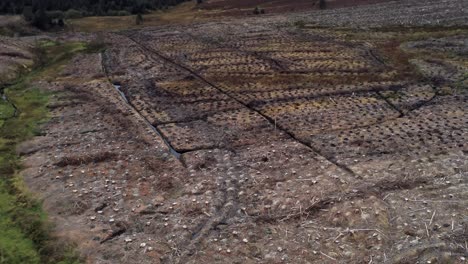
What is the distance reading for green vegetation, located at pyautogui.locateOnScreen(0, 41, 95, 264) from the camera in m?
13.9

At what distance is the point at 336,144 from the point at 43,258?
12.3 meters

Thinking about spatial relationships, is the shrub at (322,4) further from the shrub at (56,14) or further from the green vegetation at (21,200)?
the green vegetation at (21,200)

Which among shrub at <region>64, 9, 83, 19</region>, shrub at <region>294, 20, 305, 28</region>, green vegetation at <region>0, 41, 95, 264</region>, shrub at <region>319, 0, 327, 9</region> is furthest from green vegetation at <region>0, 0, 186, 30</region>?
green vegetation at <region>0, 41, 95, 264</region>

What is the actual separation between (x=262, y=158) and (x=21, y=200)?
9106mm

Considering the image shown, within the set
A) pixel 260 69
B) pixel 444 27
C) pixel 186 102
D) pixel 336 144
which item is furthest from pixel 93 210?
pixel 444 27

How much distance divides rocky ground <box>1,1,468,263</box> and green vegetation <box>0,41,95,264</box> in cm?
56

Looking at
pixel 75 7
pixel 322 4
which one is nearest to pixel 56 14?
pixel 75 7

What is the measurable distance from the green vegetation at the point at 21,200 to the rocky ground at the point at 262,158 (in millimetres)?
559

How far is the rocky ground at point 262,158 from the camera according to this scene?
14188 mm

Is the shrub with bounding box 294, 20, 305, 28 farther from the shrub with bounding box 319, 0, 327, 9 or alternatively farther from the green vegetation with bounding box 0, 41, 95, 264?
the green vegetation with bounding box 0, 41, 95, 264

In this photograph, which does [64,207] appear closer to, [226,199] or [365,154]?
[226,199]

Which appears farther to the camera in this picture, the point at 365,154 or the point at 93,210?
the point at 365,154

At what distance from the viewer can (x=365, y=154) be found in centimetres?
1941

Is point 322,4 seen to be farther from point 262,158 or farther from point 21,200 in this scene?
point 21,200
